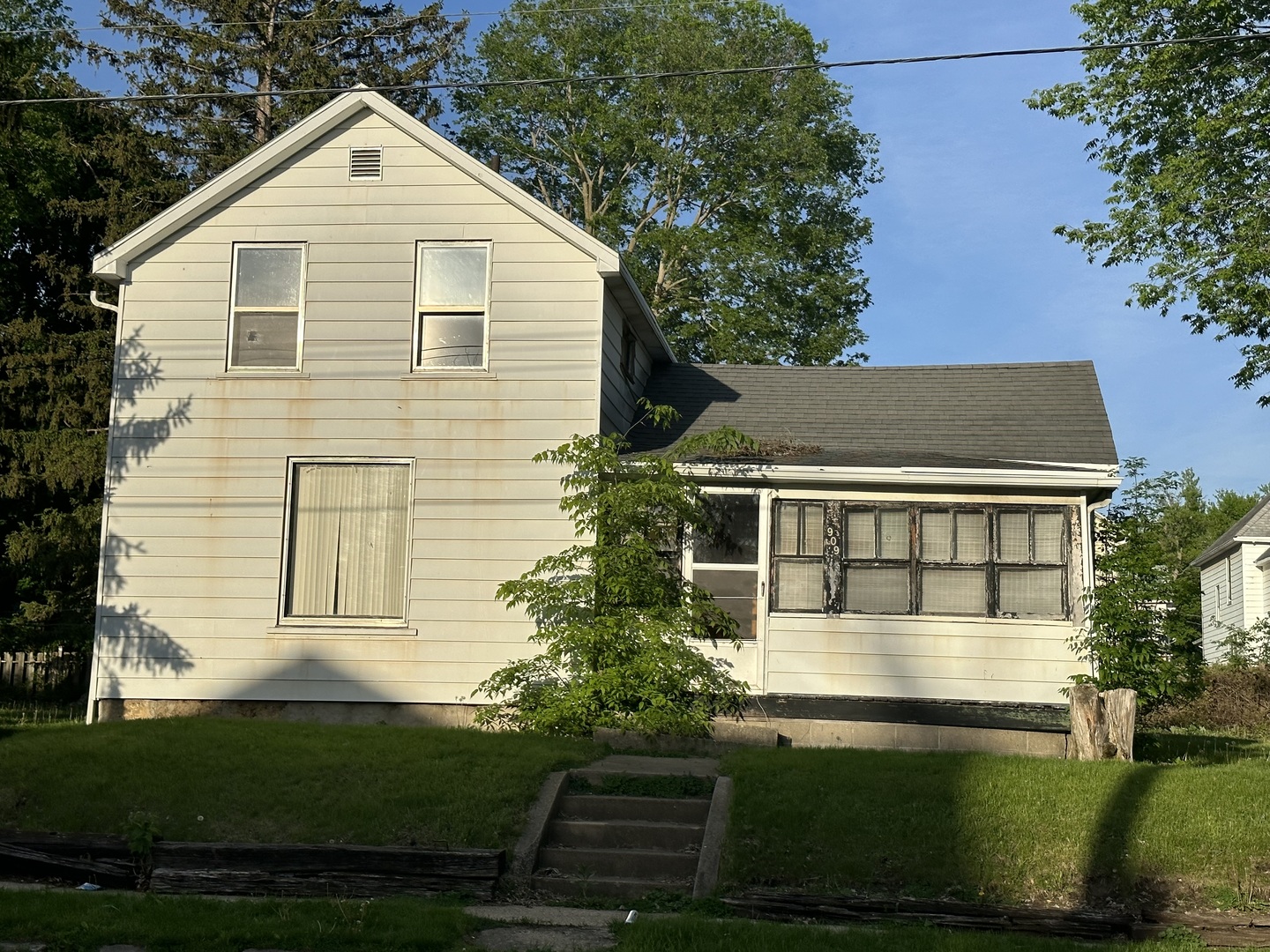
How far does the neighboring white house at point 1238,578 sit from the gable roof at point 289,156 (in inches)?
886

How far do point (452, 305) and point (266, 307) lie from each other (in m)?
2.21

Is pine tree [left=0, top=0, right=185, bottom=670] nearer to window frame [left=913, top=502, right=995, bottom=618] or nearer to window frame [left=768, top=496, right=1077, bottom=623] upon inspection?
window frame [left=768, top=496, right=1077, bottom=623]

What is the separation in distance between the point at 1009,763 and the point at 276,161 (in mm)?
10540

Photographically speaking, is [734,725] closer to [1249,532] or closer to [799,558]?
[799,558]

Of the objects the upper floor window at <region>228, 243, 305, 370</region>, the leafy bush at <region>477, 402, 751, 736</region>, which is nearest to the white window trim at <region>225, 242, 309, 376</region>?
the upper floor window at <region>228, 243, 305, 370</region>

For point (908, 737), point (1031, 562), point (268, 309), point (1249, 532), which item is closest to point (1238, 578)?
point (1249, 532)

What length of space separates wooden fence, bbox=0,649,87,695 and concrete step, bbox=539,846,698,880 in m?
13.4

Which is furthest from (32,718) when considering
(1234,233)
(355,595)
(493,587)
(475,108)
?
(475,108)

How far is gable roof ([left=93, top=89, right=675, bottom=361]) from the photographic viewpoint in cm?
1492

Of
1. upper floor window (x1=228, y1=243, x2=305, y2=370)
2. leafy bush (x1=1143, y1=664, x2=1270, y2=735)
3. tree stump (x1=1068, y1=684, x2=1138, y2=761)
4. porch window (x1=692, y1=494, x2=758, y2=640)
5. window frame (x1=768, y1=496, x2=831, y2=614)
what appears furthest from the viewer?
leafy bush (x1=1143, y1=664, x2=1270, y2=735)

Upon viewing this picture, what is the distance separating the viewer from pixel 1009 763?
1147 cm

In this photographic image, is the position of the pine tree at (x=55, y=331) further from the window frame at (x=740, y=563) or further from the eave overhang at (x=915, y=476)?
the eave overhang at (x=915, y=476)

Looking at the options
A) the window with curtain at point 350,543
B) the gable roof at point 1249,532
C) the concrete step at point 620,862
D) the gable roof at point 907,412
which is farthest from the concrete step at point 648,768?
the gable roof at point 1249,532

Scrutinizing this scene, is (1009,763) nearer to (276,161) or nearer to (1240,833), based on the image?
(1240,833)
